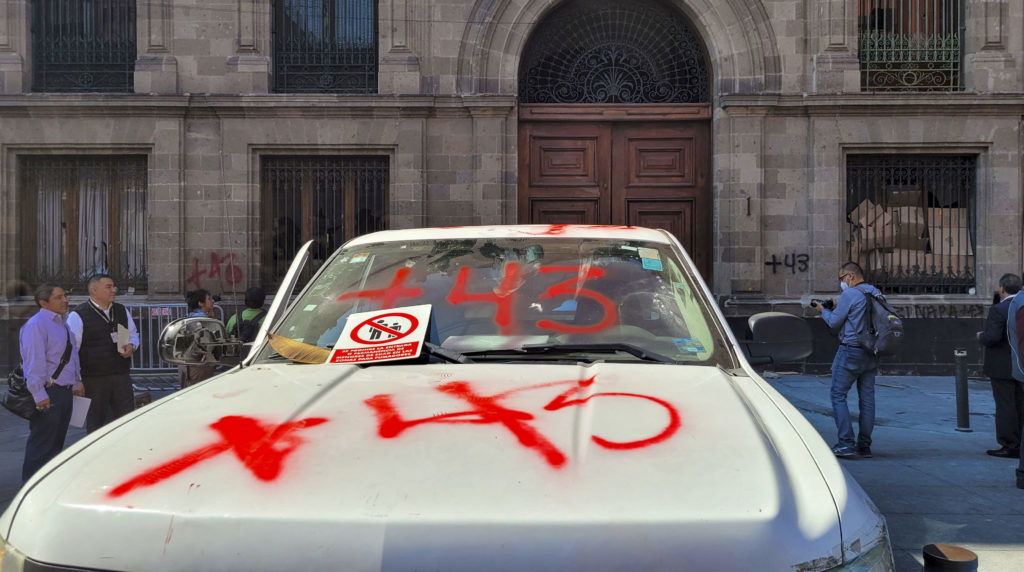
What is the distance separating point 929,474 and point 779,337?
528 centimetres

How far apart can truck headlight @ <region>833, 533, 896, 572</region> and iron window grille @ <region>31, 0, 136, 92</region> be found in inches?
608

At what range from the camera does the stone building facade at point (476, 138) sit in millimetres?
14312

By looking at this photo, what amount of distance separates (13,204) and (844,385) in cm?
1321

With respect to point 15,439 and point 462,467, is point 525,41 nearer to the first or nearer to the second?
point 15,439

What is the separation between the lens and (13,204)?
47.6ft

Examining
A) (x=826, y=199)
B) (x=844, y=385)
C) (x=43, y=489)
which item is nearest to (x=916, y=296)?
(x=826, y=199)

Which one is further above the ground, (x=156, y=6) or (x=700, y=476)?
(x=156, y=6)

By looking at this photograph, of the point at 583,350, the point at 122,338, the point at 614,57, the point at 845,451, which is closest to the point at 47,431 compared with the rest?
the point at 122,338

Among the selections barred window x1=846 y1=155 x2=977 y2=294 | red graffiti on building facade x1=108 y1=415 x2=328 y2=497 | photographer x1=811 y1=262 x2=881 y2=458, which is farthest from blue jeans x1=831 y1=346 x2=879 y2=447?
red graffiti on building facade x1=108 y1=415 x2=328 y2=497

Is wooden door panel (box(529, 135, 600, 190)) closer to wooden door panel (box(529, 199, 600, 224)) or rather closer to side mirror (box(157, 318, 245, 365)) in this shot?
wooden door panel (box(529, 199, 600, 224))

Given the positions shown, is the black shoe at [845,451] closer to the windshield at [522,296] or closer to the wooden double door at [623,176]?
the windshield at [522,296]

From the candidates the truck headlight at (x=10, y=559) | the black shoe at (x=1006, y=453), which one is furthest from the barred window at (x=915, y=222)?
the truck headlight at (x=10, y=559)

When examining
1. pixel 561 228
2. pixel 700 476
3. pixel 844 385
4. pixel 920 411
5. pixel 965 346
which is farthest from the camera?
pixel 965 346

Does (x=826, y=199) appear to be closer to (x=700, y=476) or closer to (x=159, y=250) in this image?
(x=159, y=250)
